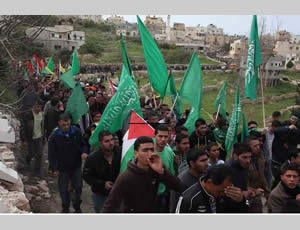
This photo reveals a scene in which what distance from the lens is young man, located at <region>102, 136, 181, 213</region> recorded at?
2814 millimetres

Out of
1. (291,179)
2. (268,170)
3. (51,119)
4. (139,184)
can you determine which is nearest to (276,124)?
(268,170)

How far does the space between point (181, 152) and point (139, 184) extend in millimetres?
1482

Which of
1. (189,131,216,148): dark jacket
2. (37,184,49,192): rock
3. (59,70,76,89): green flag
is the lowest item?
(37,184,49,192): rock

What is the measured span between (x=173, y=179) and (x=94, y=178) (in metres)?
1.17

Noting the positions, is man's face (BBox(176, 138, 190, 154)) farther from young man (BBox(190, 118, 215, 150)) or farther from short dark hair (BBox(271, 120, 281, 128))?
short dark hair (BBox(271, 120, 281, 128))

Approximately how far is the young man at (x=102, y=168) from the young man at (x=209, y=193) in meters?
1.24

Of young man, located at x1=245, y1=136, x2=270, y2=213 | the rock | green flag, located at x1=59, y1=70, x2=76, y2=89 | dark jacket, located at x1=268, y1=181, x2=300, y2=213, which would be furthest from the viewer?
green flag, located at x1=59, y1=70, x2=76, y2=89

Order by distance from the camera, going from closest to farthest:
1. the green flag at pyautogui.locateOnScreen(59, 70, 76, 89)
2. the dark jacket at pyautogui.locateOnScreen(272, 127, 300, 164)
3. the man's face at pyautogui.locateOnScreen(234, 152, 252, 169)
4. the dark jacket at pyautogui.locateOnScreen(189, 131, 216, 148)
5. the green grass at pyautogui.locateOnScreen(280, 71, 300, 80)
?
1. the man's face at pyautogui.locateOnScreen(234, 152, 252, 169)
2. the dark jacket at pyautogui.locateOnScreen(189, 131, 216, 148)
3. the dark jacket at pyautogui.locateOnScreen(272, 127, 300, 164)
4. the green flag at pyautogui.locateOnScreen(59, 70, 76, 89)
5. the green grass at pyautogui.locateOnScreen(280, 71, 300, 80)

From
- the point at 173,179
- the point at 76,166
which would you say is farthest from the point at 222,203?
the point at 76,166

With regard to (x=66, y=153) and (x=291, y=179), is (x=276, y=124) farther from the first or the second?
(x=66, y=153)

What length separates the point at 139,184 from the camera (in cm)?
284

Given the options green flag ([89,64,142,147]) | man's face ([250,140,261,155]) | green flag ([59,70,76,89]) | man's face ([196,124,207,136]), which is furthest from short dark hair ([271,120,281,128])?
green flag ([59,70,76,89])

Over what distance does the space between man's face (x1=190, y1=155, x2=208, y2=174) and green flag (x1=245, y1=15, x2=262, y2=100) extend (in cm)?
252

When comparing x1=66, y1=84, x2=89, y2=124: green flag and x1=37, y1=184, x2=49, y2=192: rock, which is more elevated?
x1=66, y1=84, x2=89, y2=124: green flag
